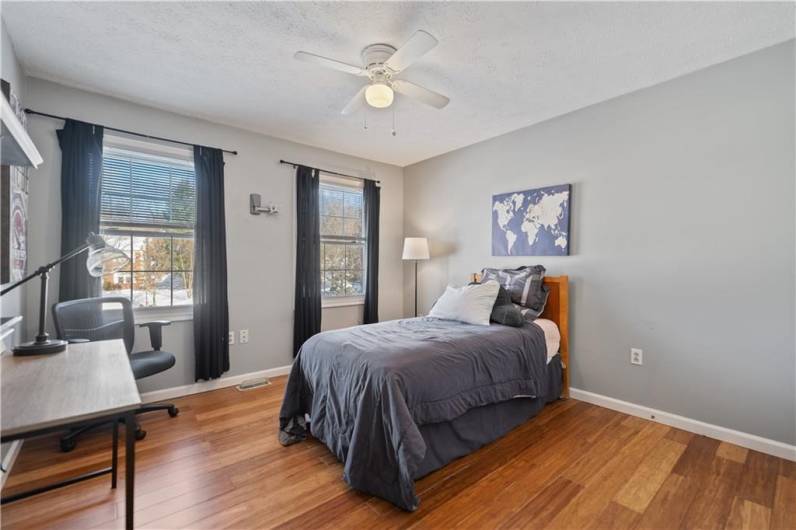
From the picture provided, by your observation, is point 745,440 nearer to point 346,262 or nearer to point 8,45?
point 346,262

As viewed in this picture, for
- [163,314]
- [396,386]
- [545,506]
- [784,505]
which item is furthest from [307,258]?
[784,505]

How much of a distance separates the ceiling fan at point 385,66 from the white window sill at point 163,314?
2.32m

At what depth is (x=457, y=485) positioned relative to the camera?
1.88 metres

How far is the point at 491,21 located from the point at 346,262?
2.95 metres

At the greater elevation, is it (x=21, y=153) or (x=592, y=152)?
(x=592, y=152)

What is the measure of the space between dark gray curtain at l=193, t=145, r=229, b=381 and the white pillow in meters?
2.00

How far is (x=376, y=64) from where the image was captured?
218cm

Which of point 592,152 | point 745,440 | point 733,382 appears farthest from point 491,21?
point 745,440

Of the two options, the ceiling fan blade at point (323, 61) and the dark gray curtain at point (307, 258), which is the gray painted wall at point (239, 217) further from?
the ceiling fan blade at point (323, 61)

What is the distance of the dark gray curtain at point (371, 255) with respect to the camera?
436 cm

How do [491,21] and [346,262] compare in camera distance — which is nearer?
[491,21]

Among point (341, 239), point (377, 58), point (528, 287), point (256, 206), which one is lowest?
point (528, 287)

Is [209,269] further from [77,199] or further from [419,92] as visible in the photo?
[419,92]

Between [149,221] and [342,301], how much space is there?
6.78 feet
